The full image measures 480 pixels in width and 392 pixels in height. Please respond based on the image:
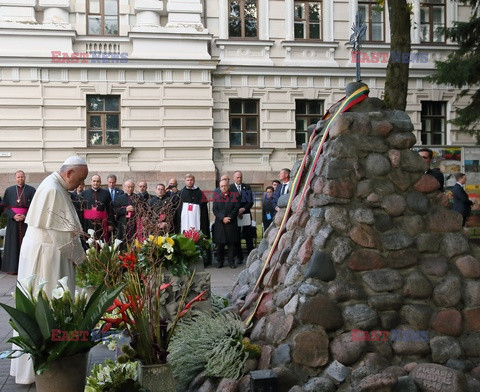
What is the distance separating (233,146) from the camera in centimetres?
2277

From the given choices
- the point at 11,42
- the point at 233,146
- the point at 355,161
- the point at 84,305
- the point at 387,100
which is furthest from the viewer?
the point at 233,146

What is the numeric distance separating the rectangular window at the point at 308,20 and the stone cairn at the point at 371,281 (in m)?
17.2

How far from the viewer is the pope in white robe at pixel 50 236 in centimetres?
651

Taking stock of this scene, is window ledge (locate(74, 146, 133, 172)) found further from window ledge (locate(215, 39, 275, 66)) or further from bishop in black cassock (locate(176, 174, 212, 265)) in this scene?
bishop in black cassock (locate(176, 174, 212, 265))

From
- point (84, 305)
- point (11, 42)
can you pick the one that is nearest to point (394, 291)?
point (84, 305)

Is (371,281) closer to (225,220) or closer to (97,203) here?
(225,220)

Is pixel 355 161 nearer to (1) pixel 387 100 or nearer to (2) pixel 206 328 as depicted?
(2) pixel 206 328

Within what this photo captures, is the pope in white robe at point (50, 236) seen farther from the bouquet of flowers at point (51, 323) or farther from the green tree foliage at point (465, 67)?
the green tree foliage at point (465, 67)

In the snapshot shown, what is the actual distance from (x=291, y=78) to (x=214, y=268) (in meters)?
9.80

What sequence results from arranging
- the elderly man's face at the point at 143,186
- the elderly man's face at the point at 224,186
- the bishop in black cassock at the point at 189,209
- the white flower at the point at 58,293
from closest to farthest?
the white flower at the point at 58,293, the elderly man's face at the point at 143,186, the elderly man's face at the point at 224,186, the bishop in black cassock at the point at 189,209

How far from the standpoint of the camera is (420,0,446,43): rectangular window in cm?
2411

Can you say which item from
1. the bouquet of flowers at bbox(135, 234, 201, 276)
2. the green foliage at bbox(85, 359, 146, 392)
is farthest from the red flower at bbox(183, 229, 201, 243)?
the green foliage at bbox(85, 359, 146, 392)

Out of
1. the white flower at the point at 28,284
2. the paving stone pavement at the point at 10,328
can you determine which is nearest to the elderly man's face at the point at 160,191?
the paving stone pavement at the point at 10,328

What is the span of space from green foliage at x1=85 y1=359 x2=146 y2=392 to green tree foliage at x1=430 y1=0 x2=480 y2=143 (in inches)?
553
